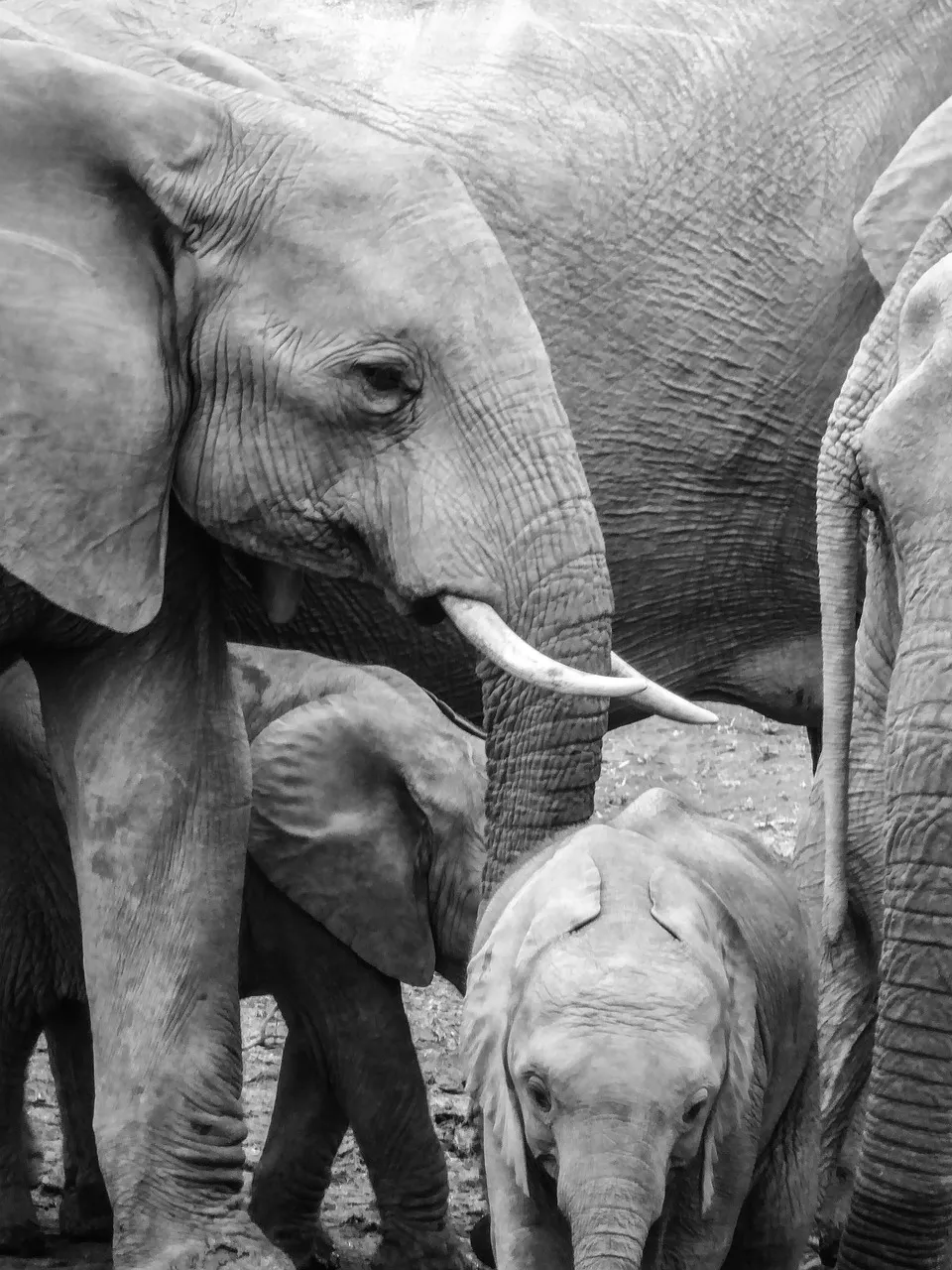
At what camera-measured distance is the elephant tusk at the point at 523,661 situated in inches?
159

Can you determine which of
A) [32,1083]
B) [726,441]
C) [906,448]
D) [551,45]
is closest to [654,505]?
[726,441]

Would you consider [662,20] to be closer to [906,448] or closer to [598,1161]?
[906,448]

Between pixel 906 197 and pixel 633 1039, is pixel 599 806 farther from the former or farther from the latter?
pixel 633 1039

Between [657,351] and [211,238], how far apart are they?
119 cm

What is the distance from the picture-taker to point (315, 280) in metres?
4.15

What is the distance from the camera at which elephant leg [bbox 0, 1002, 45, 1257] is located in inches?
196

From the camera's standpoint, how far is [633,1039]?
3502 millimetres

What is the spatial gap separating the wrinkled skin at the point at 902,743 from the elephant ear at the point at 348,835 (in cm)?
69

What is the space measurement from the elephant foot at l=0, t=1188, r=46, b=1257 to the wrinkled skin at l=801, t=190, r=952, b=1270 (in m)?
1.38

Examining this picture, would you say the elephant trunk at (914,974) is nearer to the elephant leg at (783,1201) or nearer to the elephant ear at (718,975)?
the elephant leg at (783,1201)

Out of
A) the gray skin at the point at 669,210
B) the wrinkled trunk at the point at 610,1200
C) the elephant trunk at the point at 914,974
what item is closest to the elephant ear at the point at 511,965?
the wrinkled trunk at the point at 610,1200

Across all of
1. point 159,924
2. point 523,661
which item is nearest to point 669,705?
point 523,661

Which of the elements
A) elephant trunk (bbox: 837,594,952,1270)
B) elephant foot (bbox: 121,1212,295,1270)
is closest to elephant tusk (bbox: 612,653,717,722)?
elephant trunk (bbox: 837,594,952,1270)

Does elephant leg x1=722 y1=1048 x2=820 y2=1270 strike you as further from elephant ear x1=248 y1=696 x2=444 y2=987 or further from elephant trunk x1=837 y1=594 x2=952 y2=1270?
elephant ear x1=248 y1=696 x2=444 y2=987
